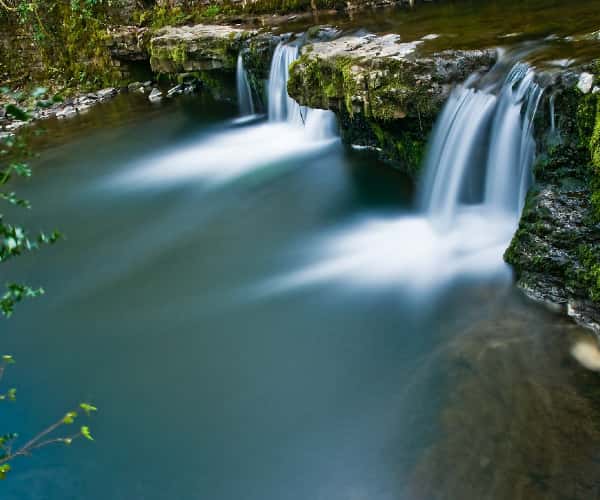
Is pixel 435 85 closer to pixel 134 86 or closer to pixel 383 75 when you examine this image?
pixel 383 75

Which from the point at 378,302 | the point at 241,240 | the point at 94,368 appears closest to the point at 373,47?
the point at 241,240

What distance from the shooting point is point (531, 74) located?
219 inches

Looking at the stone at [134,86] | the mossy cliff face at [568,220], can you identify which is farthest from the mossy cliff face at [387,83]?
the stone at [134,86]

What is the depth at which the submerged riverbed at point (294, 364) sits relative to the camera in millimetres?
3561

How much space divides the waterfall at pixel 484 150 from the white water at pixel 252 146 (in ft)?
11.4

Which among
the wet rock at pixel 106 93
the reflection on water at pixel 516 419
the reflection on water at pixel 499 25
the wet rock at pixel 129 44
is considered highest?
the wet rock at pixel 129 44

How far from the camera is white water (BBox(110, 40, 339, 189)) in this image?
9.96 m

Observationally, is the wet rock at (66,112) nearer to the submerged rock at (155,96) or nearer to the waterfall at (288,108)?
the submerged rock at (155,96)

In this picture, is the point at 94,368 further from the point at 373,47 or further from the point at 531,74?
the point at 373,47

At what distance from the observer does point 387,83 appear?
6840mm

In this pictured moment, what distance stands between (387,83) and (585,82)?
2.70m

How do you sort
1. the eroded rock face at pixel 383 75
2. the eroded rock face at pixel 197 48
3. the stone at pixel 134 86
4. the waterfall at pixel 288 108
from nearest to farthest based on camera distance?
the eroded rock face at pixel 383 75, the waterfall at pixel 288 108, the eroded rock face at pixel 197 48, the stone at pixel 134 86

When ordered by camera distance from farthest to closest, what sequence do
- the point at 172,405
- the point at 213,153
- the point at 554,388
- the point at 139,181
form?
the point at 213,153, the point at 139,181, the point at 172,405, the point at 554,388

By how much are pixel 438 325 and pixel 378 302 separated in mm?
735
